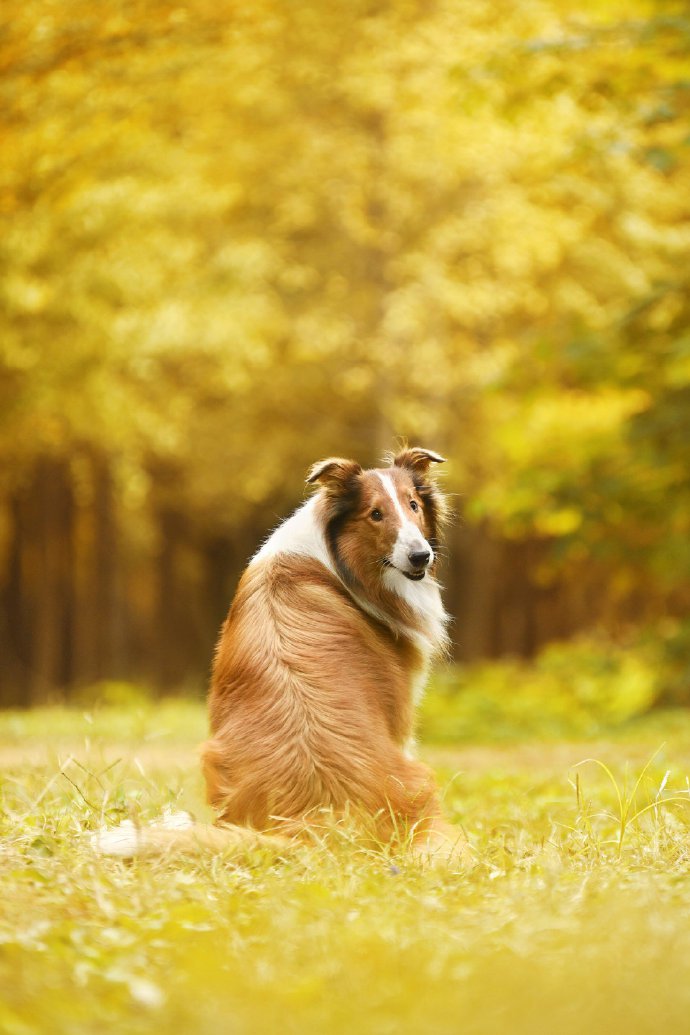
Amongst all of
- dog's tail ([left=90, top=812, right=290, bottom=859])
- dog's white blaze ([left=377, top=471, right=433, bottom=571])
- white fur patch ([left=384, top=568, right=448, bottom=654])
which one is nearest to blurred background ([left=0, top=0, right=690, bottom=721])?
white fur patch ([left=384, top=568, right=448, bottom=654])

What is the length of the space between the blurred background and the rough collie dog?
4.49 metres

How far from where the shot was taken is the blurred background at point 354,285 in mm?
11156

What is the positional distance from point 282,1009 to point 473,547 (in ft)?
56.8

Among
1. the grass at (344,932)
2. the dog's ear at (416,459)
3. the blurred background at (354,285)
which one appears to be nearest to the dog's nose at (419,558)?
the dog's ear at (416,459)

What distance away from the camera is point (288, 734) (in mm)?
4824

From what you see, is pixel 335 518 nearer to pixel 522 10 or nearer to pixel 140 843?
pixel 140 843

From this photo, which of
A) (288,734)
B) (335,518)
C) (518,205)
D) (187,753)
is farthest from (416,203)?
(288,734)

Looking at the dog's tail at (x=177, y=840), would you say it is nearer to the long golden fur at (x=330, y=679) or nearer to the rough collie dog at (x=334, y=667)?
the rough collie dog at (x=334, y=667)

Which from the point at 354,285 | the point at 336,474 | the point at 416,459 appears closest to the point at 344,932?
the point at 336,474

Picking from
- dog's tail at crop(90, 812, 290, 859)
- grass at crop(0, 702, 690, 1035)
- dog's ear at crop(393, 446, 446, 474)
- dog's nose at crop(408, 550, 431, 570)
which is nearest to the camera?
grass at crop(0, 702, 690, 1035)

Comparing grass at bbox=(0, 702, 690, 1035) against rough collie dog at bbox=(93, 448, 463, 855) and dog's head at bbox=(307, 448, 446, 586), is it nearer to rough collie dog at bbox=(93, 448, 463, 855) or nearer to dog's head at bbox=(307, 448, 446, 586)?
rough collie dog at bbox=(93, 448, 463, 855)

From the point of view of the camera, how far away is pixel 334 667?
506 cm

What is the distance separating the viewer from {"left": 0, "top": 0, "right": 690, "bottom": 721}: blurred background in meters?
11.2

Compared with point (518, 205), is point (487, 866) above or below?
below
